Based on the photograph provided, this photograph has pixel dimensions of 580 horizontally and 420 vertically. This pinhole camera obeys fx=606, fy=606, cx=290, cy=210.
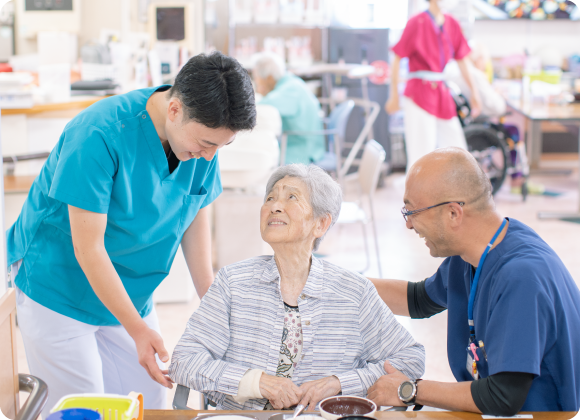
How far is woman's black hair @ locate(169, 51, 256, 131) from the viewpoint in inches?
50.8

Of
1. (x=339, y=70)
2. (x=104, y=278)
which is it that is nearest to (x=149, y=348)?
(x=104, y=278)

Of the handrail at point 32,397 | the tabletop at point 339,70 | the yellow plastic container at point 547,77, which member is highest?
the tabletop at point 339,70

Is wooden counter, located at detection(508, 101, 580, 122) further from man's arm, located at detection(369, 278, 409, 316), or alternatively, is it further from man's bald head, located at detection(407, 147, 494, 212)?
man's bald head, located at detection(407, 147, 494, 212)

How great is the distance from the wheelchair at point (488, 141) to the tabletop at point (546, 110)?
0.31 meters

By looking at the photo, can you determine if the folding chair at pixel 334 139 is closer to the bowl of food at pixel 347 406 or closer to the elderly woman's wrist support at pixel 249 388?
the elderly woman's wrist support at pixel 249 388

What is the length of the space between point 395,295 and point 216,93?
0.85 meters

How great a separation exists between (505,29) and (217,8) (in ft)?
12.2

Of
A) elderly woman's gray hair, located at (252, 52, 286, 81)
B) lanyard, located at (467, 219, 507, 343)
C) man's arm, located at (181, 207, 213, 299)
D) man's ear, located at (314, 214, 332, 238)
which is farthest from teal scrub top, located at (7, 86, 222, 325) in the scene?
elderly woman's gray hair, located at (252, 52, 286, 81)

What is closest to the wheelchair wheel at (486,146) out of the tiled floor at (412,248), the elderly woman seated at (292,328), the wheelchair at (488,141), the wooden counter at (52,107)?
the wheelchair at (488,141)

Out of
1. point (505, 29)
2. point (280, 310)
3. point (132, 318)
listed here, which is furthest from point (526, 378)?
point (505, 29)

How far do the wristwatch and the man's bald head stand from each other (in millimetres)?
428

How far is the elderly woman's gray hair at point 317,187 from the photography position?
66.5 inches

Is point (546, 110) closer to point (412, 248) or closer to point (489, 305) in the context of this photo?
point (412, 248)

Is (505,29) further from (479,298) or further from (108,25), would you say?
(479,298)
